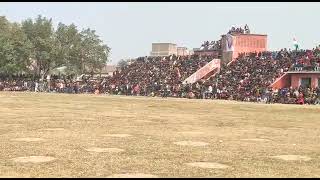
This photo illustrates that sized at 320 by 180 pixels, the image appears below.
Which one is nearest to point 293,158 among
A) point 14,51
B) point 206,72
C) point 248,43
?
point 206,72

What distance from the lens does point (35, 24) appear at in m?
85.5

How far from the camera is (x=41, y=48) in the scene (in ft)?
272

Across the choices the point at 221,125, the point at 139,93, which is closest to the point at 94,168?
the point at 221,125

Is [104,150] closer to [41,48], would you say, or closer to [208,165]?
[208,165]

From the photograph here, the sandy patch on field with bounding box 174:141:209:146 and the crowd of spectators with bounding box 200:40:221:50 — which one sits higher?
the crowd of spectators with bounding box 200:40:221:50

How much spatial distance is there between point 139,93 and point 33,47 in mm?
27649

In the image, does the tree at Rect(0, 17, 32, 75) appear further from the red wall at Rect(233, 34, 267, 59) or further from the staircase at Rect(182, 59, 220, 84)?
the staircase at Rect(182, 59, 220, 84)

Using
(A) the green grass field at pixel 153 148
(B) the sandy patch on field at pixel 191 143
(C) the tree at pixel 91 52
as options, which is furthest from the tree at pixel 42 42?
(B) the sandy patch on field at pixel 191 143

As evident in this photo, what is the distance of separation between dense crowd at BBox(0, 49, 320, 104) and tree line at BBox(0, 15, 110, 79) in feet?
18.6

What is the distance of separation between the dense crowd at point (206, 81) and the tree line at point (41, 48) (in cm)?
568

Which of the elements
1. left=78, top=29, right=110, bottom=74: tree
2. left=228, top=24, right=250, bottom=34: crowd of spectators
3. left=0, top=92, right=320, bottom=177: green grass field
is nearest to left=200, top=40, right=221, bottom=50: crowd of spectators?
left=228, top=24, right=250, bottom=34: crowd of spectators

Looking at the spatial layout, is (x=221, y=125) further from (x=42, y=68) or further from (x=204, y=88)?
(x=42, y=68)

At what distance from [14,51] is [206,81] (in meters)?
32.2

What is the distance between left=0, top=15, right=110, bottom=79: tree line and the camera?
77.8 metres
